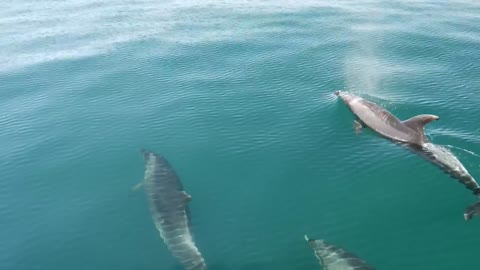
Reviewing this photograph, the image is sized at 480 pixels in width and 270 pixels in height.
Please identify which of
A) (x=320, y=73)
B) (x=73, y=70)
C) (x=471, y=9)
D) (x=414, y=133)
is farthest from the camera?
(x=471, y=9)

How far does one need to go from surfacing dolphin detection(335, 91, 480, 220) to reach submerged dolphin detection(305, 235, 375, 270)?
975 cm

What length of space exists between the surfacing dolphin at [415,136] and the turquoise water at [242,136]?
811 mm

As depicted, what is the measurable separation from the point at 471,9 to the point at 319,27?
29.5m

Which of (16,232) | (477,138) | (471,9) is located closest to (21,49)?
(16,232)

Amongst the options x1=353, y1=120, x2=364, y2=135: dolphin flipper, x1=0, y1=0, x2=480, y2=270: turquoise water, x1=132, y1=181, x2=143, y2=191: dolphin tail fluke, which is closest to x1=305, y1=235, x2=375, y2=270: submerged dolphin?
x1=0, y1=0, x2=480, y2=270: turquoise water

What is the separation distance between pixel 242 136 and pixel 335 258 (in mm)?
19105

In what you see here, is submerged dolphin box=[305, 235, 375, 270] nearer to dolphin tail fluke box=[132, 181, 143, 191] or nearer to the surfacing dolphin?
the surfacing dolphin

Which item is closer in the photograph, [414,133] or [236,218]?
[236,218]

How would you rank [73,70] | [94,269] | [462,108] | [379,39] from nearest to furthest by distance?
[94,269]
[462,108]
[73,70]
[379,39]

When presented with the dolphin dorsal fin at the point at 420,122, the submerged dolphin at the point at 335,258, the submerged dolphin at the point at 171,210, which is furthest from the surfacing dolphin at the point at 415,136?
the submerged dolphin at the point at 171,210

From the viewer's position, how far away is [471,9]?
80.8m

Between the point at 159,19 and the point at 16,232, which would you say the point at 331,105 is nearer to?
the point at 16,232

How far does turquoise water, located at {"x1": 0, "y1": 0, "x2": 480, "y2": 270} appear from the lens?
32.2m

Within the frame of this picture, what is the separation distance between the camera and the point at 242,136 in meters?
44.8
